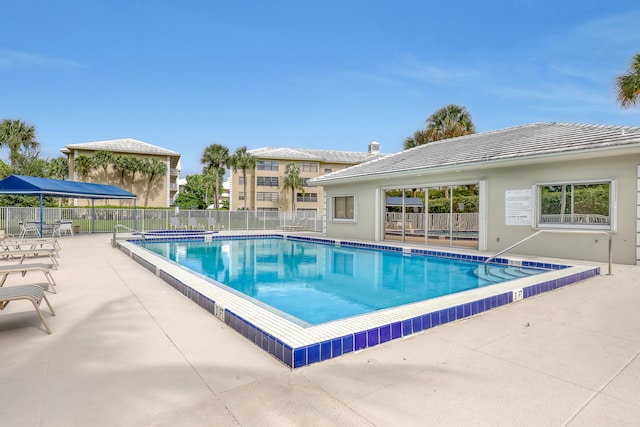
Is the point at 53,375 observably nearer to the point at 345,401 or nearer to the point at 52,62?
the point at 345,401

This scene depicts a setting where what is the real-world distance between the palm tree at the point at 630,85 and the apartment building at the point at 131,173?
144 ft

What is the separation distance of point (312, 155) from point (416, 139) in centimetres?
2275

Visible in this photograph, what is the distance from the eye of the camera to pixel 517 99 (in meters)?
21.4

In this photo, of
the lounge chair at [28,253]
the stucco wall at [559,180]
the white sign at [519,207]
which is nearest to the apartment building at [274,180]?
the stucco wall at [559,180]

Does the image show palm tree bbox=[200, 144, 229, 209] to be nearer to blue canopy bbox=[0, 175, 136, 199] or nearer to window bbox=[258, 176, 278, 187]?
window bbox=[258, 176, 278, 187]

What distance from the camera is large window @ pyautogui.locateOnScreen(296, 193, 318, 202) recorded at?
166 feet

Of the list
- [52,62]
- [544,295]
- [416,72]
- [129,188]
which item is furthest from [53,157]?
[544,295]

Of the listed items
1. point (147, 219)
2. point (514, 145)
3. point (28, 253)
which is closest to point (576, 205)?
point (514, 145)

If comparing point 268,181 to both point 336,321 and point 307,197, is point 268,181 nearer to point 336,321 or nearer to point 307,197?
point 307,197

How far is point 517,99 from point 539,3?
8.03 metres

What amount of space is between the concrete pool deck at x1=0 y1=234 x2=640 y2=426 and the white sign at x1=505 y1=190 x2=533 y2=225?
20.8 feet

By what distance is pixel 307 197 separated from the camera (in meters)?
50.9

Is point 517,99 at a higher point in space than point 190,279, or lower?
higher

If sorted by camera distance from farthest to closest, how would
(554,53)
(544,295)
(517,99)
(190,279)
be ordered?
(517,99)
(554,53)
(190,279)
(544,295)
